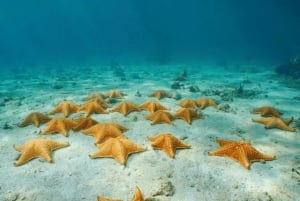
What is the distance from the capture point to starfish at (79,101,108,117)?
935 cm

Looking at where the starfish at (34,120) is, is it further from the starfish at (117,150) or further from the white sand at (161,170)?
the starfish at (117,150)

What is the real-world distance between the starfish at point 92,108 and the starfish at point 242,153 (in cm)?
447

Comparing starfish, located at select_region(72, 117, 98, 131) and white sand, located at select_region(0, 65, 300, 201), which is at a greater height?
starfish, located at select_region(72, 117, 98, 131)

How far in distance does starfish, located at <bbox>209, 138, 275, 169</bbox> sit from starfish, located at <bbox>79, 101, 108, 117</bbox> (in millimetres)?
4472

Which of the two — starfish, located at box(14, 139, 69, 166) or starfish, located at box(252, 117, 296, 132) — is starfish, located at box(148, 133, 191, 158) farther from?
starfish, located at box(252, 117, 296, 132)

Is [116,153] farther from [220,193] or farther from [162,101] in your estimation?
[162,101]

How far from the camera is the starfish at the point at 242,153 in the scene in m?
6.16

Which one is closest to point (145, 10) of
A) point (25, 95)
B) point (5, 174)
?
point (25, 95)

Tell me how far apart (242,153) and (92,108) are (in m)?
5.24

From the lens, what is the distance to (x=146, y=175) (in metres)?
5.74

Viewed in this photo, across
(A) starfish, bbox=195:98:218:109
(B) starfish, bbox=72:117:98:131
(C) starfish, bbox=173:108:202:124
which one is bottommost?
(A) starfish, bbox=195:98:218:109

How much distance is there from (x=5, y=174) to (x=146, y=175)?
2963 mm

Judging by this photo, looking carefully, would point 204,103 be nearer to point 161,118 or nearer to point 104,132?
Answer: point 161,118

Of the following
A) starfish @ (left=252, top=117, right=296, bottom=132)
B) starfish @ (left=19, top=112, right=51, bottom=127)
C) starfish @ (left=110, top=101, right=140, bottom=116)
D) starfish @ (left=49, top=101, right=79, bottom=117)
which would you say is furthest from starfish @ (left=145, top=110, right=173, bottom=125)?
starfish @ (left=19, top=112, right=51, bottom=127)
